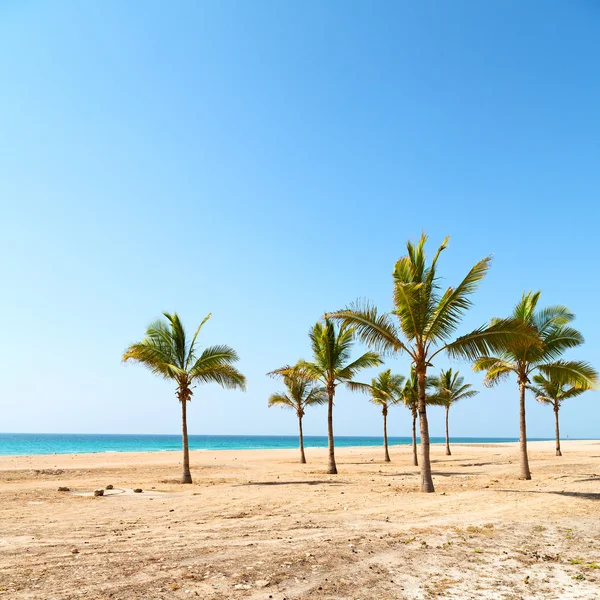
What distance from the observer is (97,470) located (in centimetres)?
2783

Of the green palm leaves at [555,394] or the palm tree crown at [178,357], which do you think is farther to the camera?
the green palm leaves at [555,394]

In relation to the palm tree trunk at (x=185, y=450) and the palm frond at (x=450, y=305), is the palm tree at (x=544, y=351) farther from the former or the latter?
the palm tree trunk at (x=185, y=450)

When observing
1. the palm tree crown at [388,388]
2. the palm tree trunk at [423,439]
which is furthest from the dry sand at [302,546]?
the palm tree crown at [388,388]

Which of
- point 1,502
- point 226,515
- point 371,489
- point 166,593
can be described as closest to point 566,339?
point 371,489

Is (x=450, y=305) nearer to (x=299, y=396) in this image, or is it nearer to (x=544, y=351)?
(x=544, y=351)

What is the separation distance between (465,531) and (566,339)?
12552 mm

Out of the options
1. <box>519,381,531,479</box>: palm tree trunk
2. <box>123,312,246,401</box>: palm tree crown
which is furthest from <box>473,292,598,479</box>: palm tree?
<box>123,312,246,401</box>: palm tree crown

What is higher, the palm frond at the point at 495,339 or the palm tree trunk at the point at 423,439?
the palm frond at the point at 495,339

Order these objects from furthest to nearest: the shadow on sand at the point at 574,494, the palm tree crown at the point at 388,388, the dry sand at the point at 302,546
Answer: the palm tree crown at the point at 388,388, the shadow on sand at the point at 574,494, the dry sand at the point at 302,546

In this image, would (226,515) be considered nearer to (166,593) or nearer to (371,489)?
(166,593)

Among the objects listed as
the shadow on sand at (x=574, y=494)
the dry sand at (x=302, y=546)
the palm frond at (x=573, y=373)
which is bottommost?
the shadow on sand at (x=574, y=494)

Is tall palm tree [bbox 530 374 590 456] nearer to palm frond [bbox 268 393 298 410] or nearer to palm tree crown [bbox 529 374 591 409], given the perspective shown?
palm tree crown [bbox 529 374 591 409]

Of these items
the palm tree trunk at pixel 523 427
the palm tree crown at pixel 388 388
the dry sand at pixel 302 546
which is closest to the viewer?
the dry sand at pixel 302 546

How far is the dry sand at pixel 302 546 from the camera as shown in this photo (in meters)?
6.27
